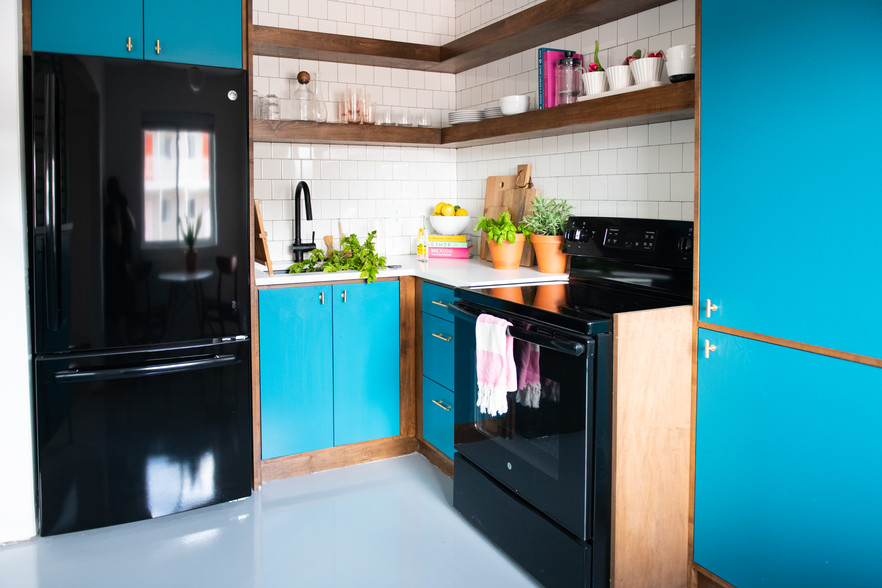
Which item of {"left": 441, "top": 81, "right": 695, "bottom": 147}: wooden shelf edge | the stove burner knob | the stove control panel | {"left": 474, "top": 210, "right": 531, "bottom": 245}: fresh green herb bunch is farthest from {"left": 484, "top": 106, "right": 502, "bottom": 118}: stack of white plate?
the stove burner knob

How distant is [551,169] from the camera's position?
3523 millimetres

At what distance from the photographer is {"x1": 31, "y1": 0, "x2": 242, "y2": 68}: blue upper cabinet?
2.67 metres

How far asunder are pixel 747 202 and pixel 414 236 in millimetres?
2490

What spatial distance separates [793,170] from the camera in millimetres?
1857

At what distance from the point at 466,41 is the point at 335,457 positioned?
7.34 ft

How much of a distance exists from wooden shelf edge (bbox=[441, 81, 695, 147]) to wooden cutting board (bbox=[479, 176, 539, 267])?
0.23 m

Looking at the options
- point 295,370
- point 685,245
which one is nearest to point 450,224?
point 295,370

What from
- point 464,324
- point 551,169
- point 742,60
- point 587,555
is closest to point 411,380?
point 464,324

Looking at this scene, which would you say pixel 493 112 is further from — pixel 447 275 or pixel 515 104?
pixel 447 275

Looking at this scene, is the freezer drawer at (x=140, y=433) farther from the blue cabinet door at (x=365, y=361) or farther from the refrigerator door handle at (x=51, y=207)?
the blue cabinet door at (x=365, y=361)

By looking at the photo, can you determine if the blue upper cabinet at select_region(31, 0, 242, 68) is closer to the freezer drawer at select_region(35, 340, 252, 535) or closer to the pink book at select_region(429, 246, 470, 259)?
the freezer drawer at select_region(35, 340, 252, 535)

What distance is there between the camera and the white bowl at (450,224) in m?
3.96

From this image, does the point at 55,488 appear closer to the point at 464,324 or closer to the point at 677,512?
the point at 464,324

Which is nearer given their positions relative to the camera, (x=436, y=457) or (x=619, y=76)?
(x=619, y=76)
